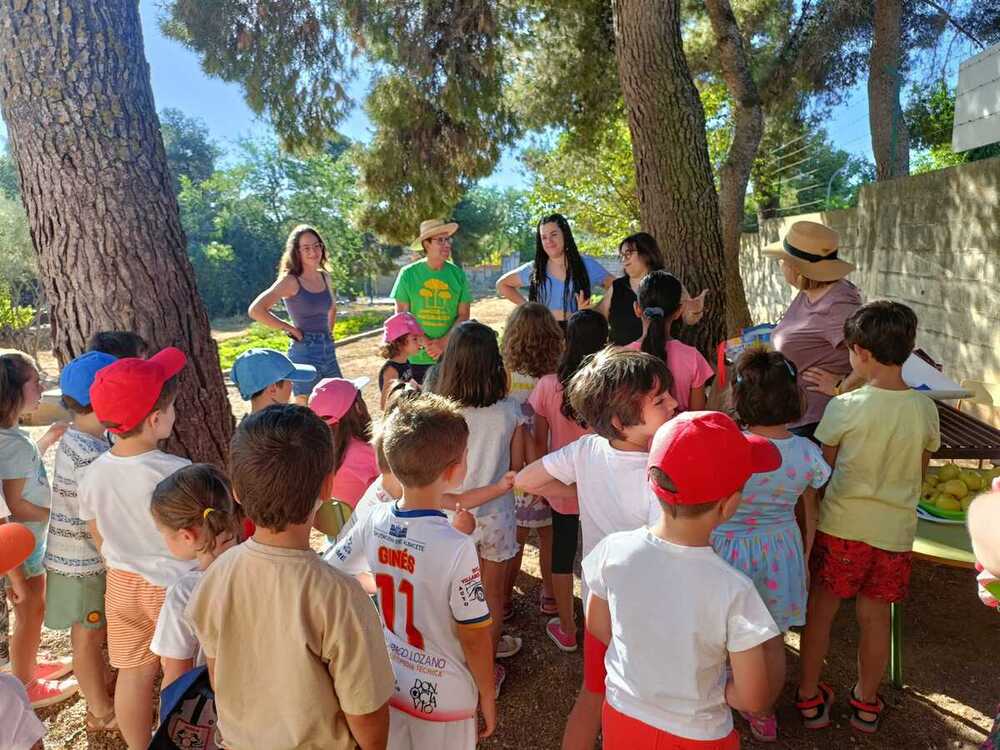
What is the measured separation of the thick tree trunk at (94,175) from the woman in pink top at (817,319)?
2.83 m

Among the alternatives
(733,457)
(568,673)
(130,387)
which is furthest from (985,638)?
(130,387)

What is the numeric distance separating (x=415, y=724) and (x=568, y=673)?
1295 millimetres

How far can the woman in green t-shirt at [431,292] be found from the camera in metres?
4.63

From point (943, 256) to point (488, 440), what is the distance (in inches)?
201

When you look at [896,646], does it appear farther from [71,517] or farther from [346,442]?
[71,517]

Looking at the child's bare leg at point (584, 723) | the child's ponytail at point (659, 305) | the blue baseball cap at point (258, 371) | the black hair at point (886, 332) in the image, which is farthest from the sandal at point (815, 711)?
the blue baseball cap at point (258, 371)

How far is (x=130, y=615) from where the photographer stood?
88.2 inches

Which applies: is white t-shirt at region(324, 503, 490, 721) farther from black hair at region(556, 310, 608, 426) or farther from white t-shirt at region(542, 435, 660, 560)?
black hair at region(556, 310, 608, 426)

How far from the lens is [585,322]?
9.75 feet

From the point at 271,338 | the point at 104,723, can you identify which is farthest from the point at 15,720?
the point at 271,338

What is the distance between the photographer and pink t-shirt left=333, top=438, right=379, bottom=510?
261cm

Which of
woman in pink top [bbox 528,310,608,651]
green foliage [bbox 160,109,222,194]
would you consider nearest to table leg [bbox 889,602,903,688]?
woman in pink top [bbox 528,310,608,651]

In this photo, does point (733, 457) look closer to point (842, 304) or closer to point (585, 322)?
point (585, 322)

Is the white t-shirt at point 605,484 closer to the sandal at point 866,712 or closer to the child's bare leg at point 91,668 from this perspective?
the sandal at point 866,712
